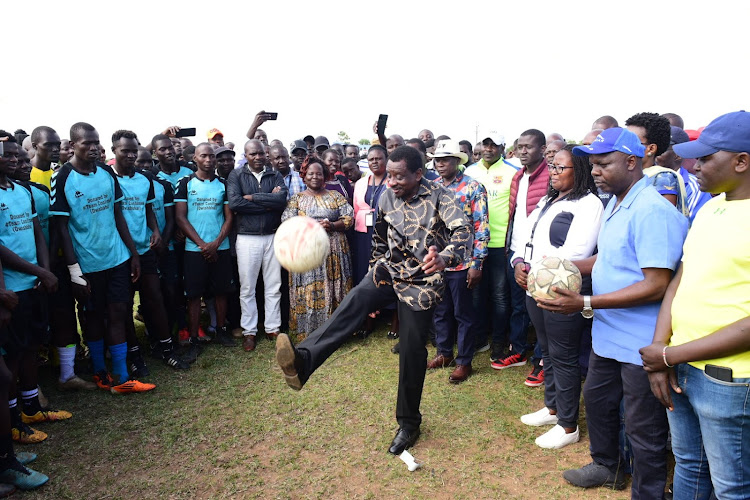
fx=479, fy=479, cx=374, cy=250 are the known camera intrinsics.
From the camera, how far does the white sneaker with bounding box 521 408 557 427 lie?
4.74m

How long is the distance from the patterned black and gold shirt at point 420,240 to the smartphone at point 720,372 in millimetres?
1988

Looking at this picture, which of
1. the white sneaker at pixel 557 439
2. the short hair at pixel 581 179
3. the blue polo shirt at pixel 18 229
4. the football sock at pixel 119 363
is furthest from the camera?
the football sock at pixel 119 363

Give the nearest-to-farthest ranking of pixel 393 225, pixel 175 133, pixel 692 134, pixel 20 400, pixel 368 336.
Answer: pixel 393 225, pixel 20 400, pixel 692 134, pixel 368 336, pixel 175 133

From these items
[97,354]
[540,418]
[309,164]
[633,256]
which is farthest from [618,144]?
[97,354]

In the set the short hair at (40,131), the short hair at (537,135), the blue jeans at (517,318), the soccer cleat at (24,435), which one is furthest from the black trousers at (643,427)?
the short hair at (40,131)

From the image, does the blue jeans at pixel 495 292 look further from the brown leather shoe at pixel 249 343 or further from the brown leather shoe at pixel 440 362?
the brown leather shoe at pixel 249 343

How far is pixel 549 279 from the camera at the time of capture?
319 centimetres

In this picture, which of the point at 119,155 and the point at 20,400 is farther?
the point at 119,155

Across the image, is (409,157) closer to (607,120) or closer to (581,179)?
(581,179)

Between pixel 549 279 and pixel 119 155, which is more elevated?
pixel 119 155

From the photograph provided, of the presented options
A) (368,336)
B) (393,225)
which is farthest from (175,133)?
(393,225)

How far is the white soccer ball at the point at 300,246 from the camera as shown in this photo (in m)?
4.44

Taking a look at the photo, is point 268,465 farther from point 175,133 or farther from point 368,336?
point 175,133

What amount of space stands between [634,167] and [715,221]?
2.80 feet
